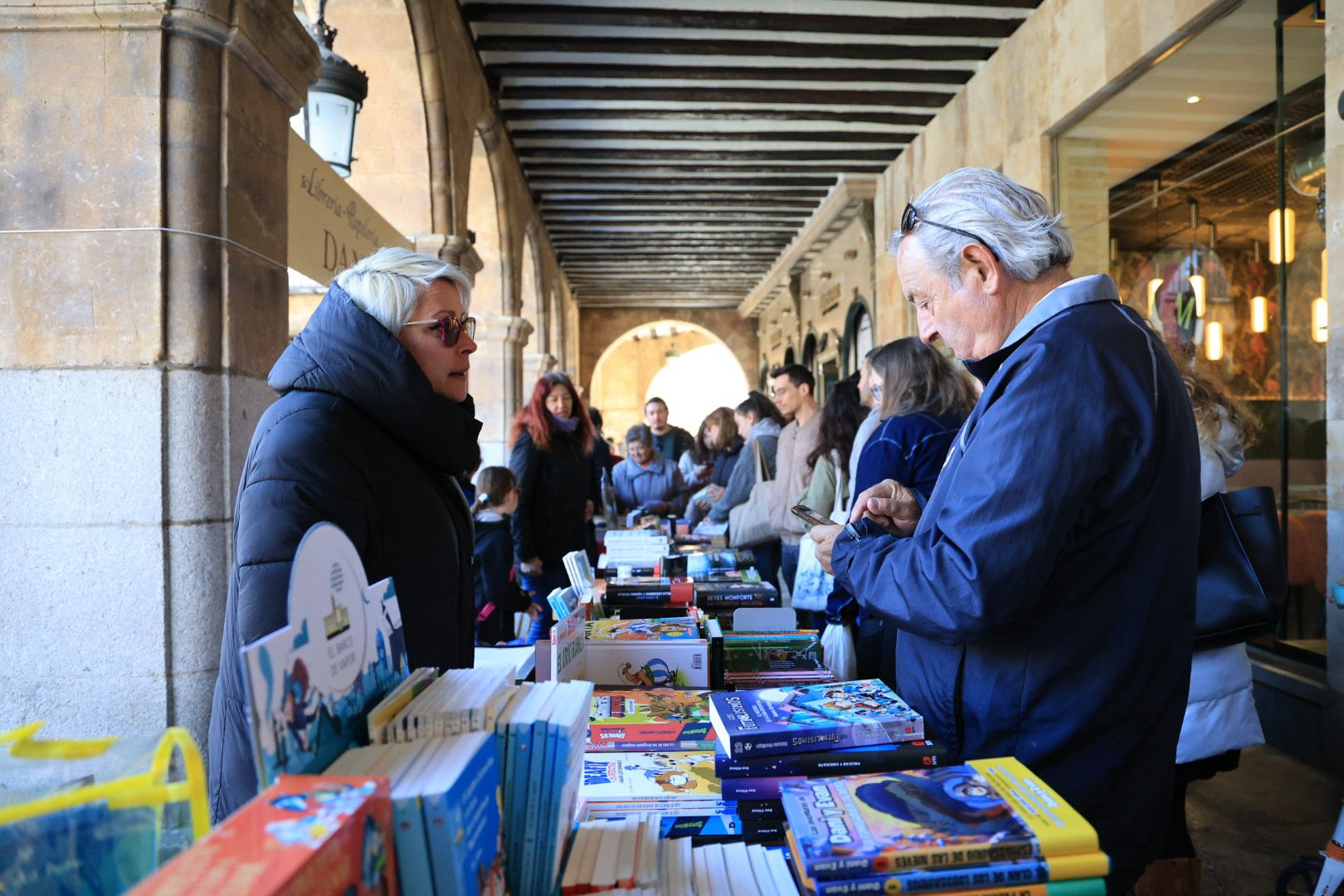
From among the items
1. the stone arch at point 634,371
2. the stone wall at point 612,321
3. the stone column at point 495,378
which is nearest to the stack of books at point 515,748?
the stone column at point 495,378

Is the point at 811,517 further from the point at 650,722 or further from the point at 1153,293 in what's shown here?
the point at 1153,293

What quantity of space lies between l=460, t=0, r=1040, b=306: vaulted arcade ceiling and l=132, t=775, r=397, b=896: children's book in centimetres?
599

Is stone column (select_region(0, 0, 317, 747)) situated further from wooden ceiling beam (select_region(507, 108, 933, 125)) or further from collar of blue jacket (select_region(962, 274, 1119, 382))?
wooden ceiling beam (select_region(507, 108, 933, 125))

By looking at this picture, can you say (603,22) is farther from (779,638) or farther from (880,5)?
(779,638)

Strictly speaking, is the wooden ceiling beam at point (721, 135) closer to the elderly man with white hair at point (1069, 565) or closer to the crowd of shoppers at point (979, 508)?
the crowd of shoppers at point (979, 508)

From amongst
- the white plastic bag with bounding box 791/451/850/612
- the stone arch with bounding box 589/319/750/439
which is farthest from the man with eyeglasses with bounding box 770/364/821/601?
the stone arch with bounding box 589/319/750/439

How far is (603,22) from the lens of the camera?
20.0 ft

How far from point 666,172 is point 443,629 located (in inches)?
344

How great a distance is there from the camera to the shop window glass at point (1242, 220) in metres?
4.09

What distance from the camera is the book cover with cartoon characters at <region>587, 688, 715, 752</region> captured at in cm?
160

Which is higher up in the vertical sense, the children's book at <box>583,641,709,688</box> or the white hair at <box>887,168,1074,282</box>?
the white hair at <box>887,168,1074,282</box>

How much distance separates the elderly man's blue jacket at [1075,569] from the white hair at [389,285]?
101 cm

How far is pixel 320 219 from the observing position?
2967 millimetres

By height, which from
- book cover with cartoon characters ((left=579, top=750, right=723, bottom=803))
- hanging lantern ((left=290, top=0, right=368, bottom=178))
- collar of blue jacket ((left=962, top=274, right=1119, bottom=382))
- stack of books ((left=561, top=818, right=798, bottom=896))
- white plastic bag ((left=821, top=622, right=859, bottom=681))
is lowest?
white plastic bag ((left=821, top=622, right=859, bottom=681))
